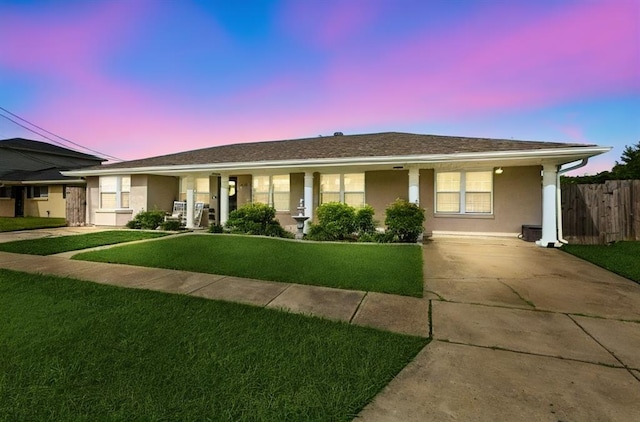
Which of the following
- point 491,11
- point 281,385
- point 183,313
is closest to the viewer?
point 281,385

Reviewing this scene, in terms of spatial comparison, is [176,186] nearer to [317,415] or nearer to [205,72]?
[205,72]

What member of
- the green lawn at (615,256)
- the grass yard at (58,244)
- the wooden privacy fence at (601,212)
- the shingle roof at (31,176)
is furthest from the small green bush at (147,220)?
the wooden privacy fence at (601,212)

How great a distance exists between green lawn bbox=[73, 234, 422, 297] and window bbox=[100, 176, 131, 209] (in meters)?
6.73

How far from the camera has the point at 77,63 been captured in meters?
13.2

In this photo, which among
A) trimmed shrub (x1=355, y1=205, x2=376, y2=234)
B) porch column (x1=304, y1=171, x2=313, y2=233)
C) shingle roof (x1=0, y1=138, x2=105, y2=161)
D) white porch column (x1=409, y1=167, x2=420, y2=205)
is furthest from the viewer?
shingle roof (x1=0, y1=138, x2=105, y2=161)

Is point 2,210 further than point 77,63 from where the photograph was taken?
Yes

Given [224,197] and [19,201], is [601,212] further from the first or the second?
[19,201]

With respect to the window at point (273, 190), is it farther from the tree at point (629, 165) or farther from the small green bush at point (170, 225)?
the tree at point (629, 165)

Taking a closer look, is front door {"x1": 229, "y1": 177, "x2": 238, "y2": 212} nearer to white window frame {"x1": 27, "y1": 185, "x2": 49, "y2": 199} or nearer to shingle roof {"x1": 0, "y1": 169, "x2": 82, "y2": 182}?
shingle roof {"x1": 0, "y1": 169, "x2": 82, "y2": 182}

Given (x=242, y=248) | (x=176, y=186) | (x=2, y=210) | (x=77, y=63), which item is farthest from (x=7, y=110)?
(x=242, y=248)

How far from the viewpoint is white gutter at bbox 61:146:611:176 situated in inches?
311

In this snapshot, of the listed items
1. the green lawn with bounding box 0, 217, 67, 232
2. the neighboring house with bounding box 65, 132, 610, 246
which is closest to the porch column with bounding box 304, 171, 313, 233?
the neighboring house with bounding box 65, 132, 610, 246

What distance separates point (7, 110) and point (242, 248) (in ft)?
91.5

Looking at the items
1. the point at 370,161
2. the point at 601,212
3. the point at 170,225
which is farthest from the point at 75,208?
the point at 601,212
